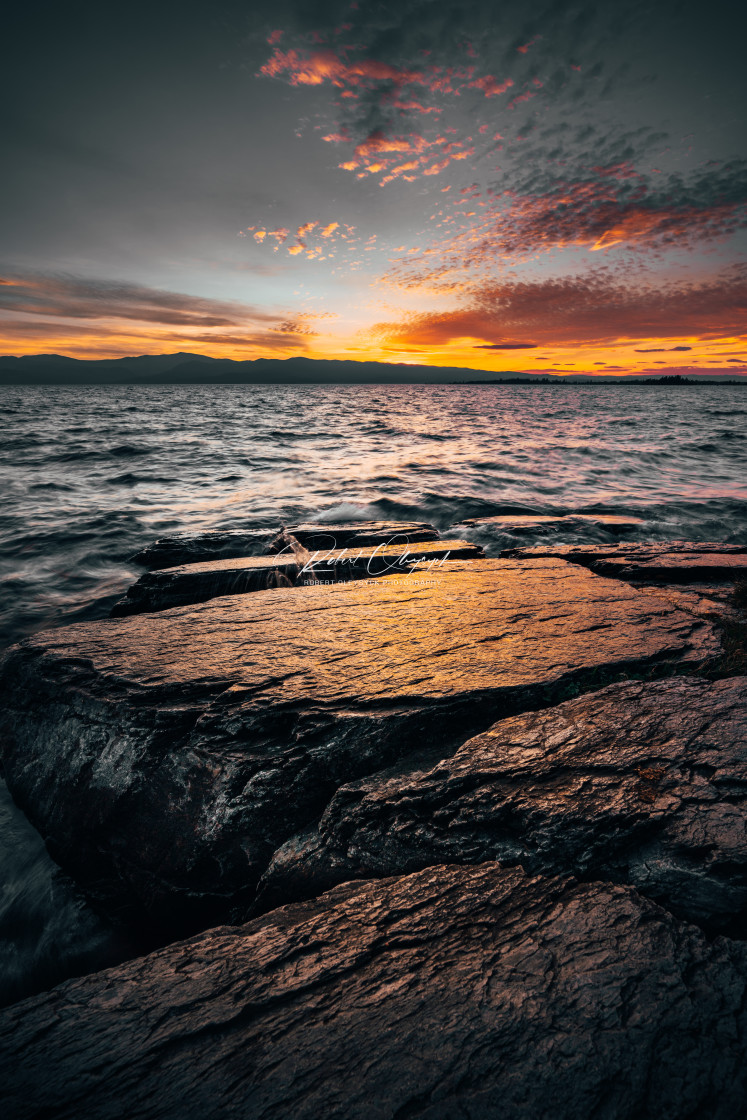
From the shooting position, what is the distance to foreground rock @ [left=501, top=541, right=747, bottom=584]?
6996mm

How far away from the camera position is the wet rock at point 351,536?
980cm

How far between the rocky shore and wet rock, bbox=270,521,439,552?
4213mm

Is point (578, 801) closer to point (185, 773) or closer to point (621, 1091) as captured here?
point (621, 1091)

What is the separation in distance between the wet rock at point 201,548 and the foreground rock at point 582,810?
7.31 metres

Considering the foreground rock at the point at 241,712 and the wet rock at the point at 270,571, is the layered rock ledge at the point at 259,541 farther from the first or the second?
the foreground rock at the point at 241,712

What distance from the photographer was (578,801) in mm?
2656

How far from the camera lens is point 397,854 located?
2.77 metres

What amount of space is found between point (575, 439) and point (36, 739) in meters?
35.1

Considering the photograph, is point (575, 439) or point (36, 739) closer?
point (36, 739)

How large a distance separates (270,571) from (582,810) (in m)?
5.96

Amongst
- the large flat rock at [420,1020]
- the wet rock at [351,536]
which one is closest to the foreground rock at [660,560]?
the wet rock at [351,536]

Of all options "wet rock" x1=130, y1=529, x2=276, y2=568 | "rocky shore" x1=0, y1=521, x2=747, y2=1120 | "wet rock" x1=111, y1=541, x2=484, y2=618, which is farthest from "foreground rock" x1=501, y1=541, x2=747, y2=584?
"wet rock" x1=130, y1=529, x2=276, y2=568

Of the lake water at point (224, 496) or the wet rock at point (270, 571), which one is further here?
the wet rock at point (270, 571)

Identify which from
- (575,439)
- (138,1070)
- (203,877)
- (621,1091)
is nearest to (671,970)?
(621,1091)
